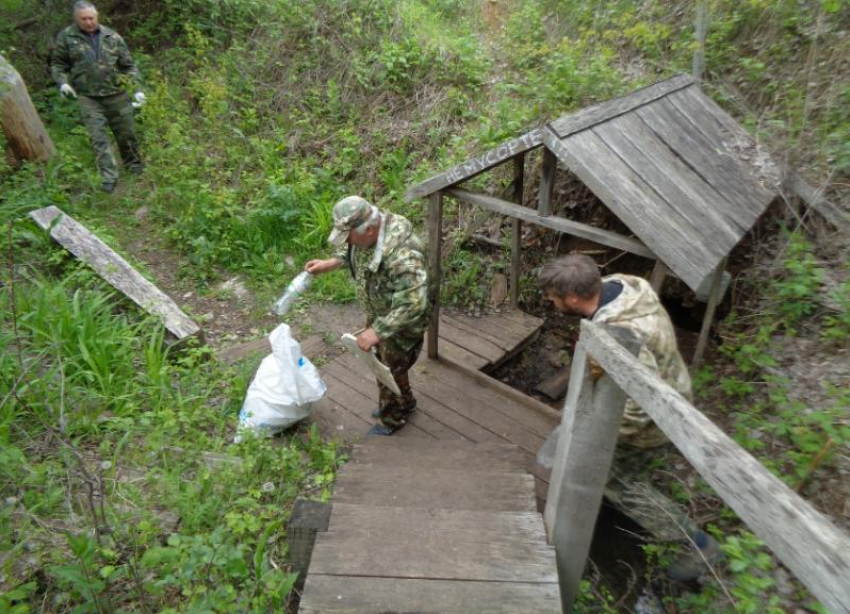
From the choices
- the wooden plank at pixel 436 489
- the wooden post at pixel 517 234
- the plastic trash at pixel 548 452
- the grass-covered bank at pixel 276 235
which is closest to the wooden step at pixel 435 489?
the wooden plank at pixel 436 489

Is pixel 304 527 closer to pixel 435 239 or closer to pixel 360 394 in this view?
pixel 360 394

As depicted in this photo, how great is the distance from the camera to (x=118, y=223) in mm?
7352

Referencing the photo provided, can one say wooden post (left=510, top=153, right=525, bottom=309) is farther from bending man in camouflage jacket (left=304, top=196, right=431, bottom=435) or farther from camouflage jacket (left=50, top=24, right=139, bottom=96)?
camouflage jacket (left=50, top=24, right=139, bottom=96)

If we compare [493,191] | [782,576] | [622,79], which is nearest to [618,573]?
[782,576]

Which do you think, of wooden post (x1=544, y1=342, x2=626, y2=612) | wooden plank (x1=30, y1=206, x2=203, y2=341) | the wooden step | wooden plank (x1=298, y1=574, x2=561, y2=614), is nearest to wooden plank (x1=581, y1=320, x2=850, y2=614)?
wooden post (x1=544, y1=342, x2=626, y2=612)

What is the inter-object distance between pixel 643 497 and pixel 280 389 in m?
2.47

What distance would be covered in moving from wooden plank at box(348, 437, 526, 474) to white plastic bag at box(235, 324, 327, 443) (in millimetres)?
649

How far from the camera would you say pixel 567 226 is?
354 cm

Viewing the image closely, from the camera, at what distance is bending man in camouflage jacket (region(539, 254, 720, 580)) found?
2.56 m

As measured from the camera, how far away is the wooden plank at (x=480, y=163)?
337 cm

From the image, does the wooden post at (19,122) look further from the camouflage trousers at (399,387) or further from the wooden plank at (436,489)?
the wooden plank at (436,489)

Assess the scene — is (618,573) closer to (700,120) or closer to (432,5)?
(700,120)

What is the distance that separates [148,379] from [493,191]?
400cm

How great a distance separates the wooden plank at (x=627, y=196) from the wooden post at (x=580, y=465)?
112 cm
